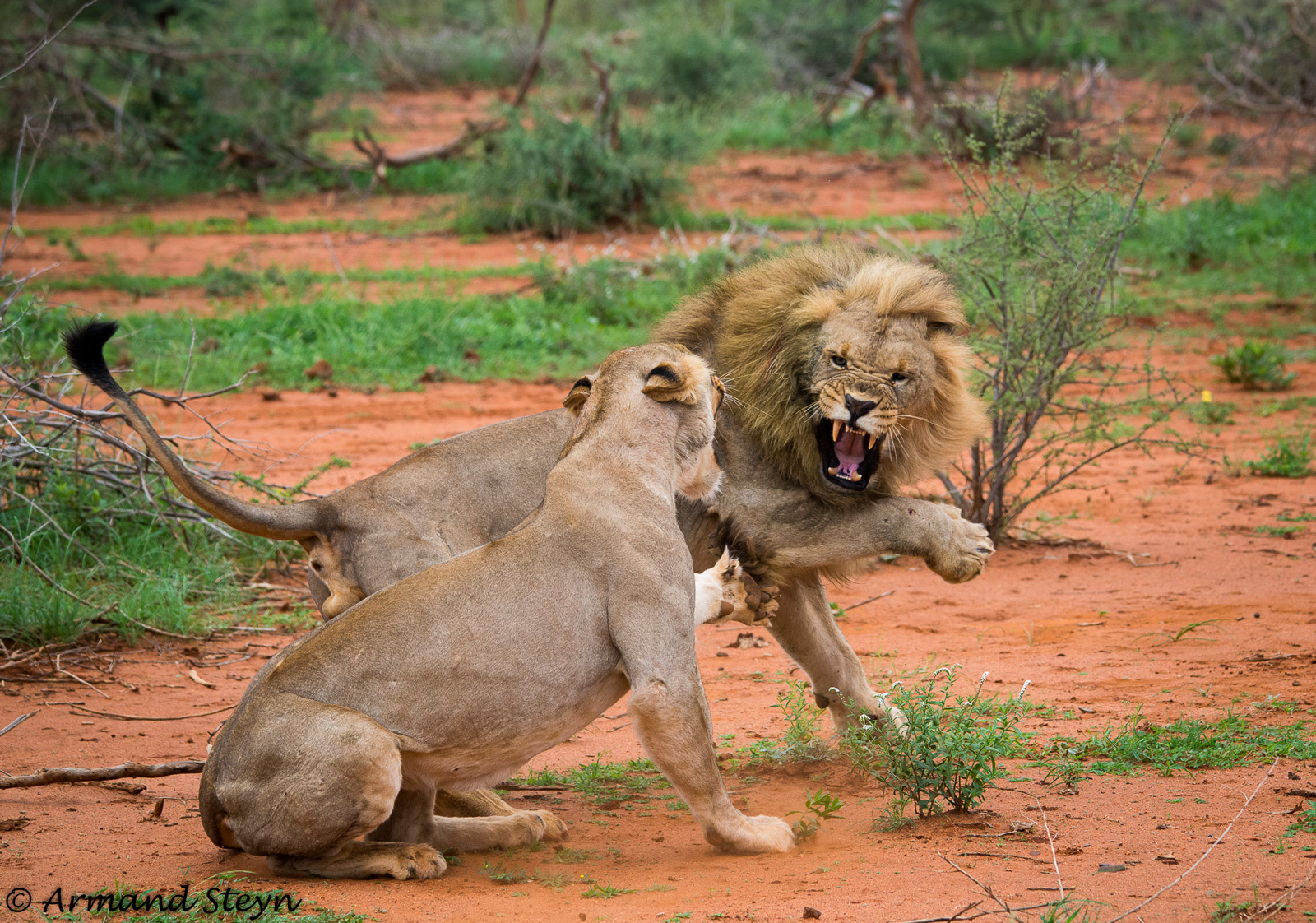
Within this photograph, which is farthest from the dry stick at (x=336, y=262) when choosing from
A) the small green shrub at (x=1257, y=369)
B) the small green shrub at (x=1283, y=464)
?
the small green shrub at (x=1283, y=464)

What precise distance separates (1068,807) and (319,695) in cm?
229

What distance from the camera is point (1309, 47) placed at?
14469 millimetres

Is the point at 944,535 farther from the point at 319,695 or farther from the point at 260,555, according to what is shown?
the point at 260,555

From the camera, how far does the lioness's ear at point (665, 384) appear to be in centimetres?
410

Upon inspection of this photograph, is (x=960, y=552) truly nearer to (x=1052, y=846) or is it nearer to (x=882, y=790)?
(x=882, y=790)

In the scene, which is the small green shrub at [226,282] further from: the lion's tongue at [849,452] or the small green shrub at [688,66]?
the lion's tongue at [849,452]

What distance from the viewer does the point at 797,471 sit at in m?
4.89

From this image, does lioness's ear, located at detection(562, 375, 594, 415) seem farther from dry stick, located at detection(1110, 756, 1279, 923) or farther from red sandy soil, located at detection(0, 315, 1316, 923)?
dry stick, located at detection(1110, 756, 1279, 923)

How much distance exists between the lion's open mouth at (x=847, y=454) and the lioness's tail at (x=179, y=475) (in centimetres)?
182

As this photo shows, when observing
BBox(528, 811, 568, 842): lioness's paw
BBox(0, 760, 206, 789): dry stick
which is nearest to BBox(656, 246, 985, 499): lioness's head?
BBox(528, 811, 568, 842): lioness's paw

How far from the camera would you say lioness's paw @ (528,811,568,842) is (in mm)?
4223

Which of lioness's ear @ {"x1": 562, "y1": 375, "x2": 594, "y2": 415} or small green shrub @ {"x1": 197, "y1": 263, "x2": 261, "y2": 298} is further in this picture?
small green shrub @ {"x1": 197, "y1": 263, "x2": 261, "y2": 298}

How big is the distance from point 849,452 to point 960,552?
0.56 m

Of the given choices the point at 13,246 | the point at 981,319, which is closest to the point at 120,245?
the point at 13,246
